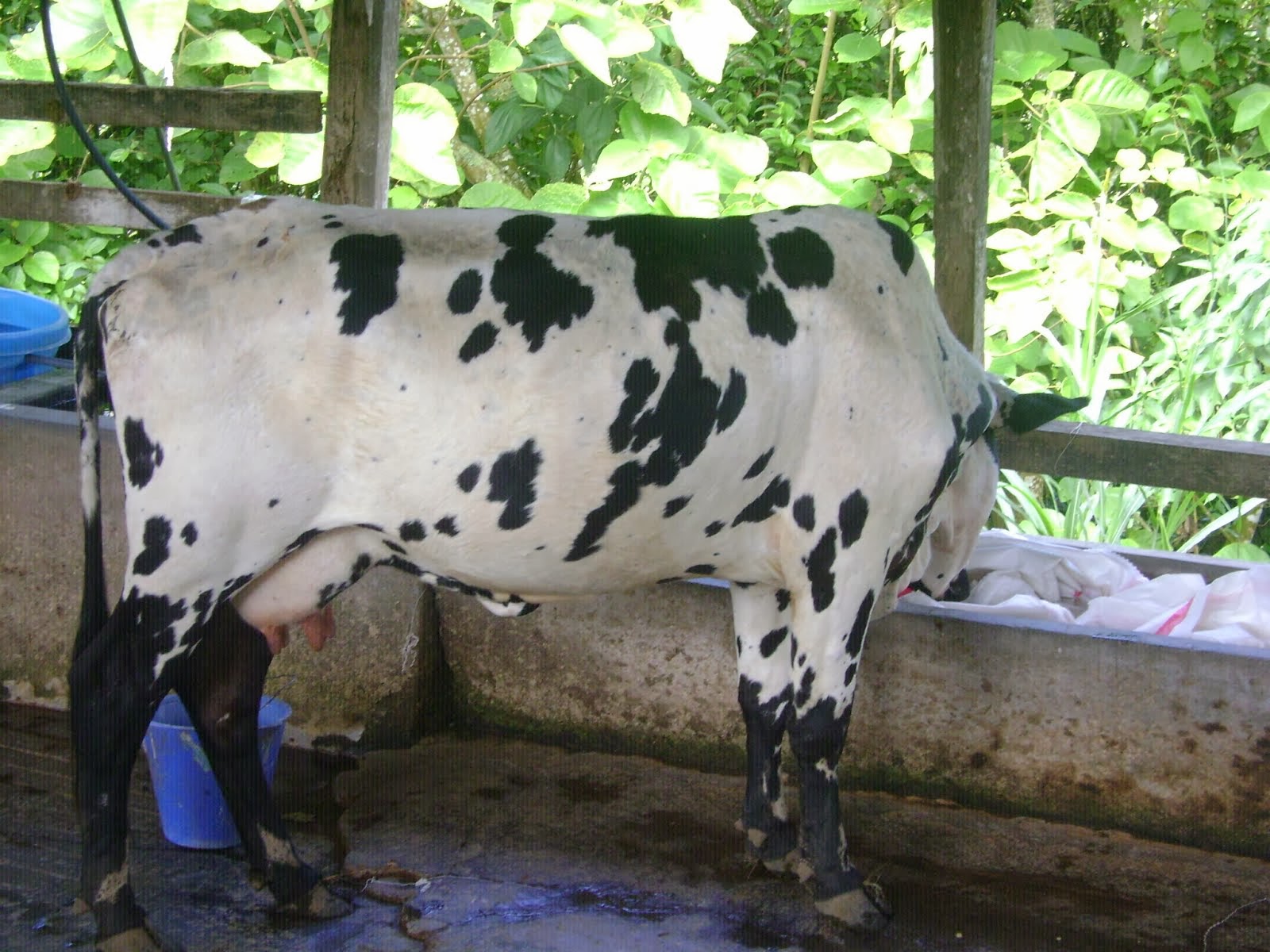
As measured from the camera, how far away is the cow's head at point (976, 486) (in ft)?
12.1

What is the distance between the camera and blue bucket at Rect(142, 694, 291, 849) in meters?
3.53

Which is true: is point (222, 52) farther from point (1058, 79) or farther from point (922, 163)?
point (1058, 79)

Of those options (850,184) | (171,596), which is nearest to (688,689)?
(171,596)

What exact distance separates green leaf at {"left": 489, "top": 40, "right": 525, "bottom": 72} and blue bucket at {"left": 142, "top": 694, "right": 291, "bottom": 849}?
3.64 metres

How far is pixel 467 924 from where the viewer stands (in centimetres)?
332

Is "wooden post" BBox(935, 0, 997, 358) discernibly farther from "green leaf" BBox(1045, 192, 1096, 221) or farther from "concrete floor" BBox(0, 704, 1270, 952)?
"green leaf" BBox(1045, 192, 1096, 221)

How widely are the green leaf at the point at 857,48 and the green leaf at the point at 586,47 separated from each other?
2.04 metres

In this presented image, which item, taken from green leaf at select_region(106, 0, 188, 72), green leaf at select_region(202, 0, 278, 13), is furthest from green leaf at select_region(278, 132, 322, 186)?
green leaf at select_region(202, 0, 278, 13)

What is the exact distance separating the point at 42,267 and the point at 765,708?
17.9ft

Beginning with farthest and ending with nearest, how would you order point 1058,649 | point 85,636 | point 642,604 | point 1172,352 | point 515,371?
point 1172,352
point 642,604
point 1058,649
point 85,636
point 515,371

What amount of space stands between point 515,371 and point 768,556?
849mm

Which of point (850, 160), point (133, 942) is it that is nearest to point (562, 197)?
point (850, 160)

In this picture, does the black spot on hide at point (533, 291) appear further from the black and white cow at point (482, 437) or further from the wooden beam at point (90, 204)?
the wooden beam at point (90, 204)

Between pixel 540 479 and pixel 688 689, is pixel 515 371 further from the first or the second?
pixel 688 689
